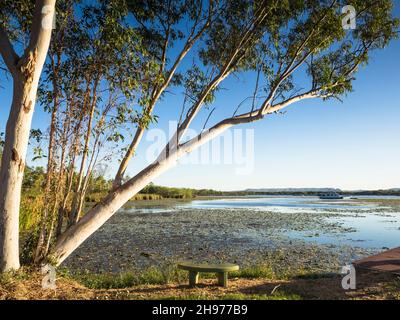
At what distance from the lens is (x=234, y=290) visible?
18.4 ft

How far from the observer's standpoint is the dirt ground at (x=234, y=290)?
4844mm

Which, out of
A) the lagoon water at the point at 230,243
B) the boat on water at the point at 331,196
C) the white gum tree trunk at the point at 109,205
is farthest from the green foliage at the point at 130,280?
the boat on water at the point at 331,196

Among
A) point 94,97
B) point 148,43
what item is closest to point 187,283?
point 94,97

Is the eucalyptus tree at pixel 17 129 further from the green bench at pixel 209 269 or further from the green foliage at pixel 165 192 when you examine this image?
the green foliage at pixel 165 192

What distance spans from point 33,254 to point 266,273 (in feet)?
12.6

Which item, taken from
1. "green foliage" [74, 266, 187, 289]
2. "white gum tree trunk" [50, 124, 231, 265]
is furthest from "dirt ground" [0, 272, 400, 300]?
"white gum tree trunk" [50, 124, 231, 265]

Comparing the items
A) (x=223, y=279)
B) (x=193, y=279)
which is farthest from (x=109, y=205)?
(x=223, y=279)

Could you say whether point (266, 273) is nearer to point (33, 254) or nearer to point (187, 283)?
point (187, 283)

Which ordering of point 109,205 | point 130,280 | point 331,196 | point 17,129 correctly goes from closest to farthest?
point 17,129 < point 109,205 < point 130,280 < point 331,196

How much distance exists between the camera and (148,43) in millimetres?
8430

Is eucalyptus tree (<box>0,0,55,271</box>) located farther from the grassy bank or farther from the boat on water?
the boat on water

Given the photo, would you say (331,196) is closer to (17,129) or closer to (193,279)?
(193,279)
